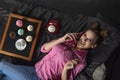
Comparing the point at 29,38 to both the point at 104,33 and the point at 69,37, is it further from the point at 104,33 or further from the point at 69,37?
the point at 104,33

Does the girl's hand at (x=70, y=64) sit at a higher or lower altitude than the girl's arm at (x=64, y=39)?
lower

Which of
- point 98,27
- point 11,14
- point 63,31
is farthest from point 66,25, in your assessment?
point 11,14

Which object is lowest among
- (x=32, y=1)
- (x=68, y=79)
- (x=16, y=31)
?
(x=68, y=79)

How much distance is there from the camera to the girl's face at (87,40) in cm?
173

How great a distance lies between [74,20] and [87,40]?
0.81ft

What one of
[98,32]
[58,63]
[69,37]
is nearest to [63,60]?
[58,63]

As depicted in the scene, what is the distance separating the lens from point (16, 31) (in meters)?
1.90

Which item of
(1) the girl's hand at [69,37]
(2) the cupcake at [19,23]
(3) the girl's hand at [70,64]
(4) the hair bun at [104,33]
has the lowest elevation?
(3) the girl's hand at [70,64]

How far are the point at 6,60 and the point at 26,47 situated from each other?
0.15 metres

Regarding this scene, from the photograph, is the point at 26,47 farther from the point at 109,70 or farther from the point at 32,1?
the point at 109,70

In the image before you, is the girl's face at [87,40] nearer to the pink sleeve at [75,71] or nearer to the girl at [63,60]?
the girl at [63,60]

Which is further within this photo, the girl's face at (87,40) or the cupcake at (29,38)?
the cupcake at (29,38)

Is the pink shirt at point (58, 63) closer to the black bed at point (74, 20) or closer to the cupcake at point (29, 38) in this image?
the black bed at point (74, 20)

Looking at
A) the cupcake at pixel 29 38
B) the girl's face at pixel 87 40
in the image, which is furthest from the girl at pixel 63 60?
the cupcake at pixel 29 38
